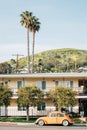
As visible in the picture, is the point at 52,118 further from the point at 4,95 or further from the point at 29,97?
the point at 4,95

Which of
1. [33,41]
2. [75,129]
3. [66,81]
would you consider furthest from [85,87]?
[33,41]

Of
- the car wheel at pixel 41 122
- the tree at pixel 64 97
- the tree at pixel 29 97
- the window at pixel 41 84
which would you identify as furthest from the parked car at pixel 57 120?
the window at pixel 41 84

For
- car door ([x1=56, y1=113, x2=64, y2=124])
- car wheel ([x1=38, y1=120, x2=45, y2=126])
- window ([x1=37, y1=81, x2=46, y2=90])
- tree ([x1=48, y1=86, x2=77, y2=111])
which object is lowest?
car wheel ([x1=38, y1=120, x2=45, y2=126])

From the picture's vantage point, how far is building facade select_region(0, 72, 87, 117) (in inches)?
2341

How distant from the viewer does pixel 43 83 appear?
60.9 m

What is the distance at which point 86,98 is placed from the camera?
58.7 metres

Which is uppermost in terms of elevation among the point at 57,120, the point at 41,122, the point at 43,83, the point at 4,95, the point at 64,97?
the point at 43,83

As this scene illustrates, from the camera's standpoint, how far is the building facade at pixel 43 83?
Result: 59.5 meters

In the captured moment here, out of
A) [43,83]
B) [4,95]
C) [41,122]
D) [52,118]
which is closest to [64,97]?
[52,118]

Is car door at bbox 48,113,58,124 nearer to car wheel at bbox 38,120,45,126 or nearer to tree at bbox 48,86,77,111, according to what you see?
car wheel at bbox 38,120,45,126

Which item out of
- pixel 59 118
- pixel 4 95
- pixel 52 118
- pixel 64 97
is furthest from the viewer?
pixel 4 95

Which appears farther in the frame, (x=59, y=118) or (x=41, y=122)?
(x=41, y=122)

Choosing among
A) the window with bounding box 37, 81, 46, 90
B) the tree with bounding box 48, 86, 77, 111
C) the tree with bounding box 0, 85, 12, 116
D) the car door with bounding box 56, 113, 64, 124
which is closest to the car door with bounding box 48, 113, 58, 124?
Answer: the car door with bounding box 56, 113, 64, 124

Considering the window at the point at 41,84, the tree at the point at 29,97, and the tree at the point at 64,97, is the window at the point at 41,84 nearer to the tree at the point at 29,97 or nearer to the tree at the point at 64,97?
the tree at the point at 29,97
